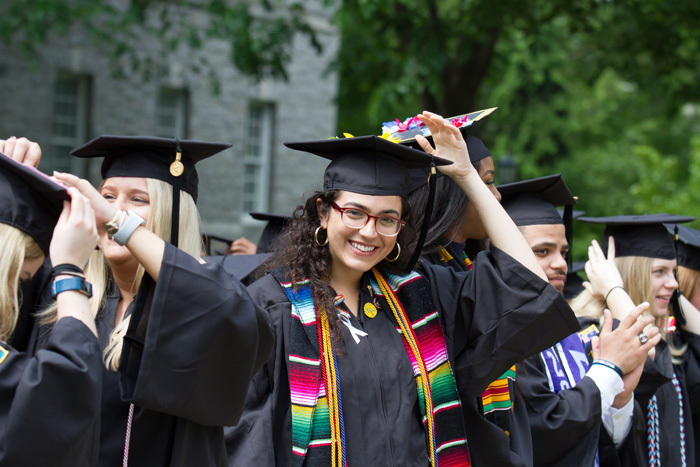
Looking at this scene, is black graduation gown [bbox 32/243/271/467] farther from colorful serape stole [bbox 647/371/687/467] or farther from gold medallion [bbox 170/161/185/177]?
colorful serape stole [bbox 647/371/687/467]

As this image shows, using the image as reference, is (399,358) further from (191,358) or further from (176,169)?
(176,169)

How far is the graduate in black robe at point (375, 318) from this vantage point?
2455 mm

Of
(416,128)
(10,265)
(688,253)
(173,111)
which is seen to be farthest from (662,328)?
(173,111)

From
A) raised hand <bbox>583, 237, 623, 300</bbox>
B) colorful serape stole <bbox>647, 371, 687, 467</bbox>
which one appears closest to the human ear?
raised hand <bbox>583, 237, 623, 300</bbox>

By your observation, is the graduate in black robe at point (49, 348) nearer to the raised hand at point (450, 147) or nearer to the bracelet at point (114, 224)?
the bracelet at point (114, 224)

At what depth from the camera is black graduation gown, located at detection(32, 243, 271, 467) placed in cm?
203

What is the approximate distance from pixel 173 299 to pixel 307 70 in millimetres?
13295

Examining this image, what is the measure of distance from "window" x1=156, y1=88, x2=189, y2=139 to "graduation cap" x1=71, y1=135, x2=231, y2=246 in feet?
36.4

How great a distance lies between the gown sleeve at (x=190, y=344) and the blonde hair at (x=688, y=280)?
3335mm

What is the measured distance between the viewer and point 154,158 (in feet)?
8.91

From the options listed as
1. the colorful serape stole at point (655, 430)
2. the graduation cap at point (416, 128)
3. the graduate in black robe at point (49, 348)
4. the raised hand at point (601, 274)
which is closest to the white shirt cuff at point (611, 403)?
the colorful serape stole at point (655, 430)

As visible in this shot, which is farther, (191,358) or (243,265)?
(243,265)

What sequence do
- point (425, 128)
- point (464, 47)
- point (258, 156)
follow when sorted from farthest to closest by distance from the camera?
1. point (258, 156)
2. point (464, 47)
3. point (425, 128)

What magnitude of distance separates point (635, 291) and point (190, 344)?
9.46 feet
